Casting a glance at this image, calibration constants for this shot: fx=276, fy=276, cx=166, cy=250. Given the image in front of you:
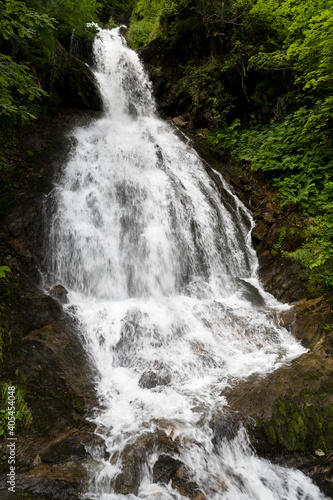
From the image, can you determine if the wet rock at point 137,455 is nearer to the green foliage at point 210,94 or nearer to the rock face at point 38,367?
the rock face at point 38,367

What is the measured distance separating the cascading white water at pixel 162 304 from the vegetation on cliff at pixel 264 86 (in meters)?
1.98

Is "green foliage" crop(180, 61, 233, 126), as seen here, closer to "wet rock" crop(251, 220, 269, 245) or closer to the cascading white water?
the cascading white water

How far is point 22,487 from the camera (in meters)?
2.79

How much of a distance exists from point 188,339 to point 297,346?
219 cm

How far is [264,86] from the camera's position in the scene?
12.0 meters

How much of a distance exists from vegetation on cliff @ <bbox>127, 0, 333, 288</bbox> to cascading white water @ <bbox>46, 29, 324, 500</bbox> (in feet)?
6.50

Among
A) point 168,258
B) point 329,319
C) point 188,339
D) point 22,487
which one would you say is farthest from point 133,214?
point 22,487

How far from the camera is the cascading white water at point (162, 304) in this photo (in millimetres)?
3451

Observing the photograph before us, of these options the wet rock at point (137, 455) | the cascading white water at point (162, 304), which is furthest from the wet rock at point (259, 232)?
the wet rock at point (137, 455)

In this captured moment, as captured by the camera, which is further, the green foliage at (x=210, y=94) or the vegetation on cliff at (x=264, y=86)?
the green foliage at (x=210, y=94)

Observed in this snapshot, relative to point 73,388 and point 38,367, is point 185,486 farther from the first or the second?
point 38,367

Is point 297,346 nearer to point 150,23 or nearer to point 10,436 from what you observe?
point 10,436

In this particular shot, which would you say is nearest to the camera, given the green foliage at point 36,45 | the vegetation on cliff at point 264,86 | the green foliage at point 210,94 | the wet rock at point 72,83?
the green foliage at point 36,45

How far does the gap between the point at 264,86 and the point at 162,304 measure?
10931 mm
